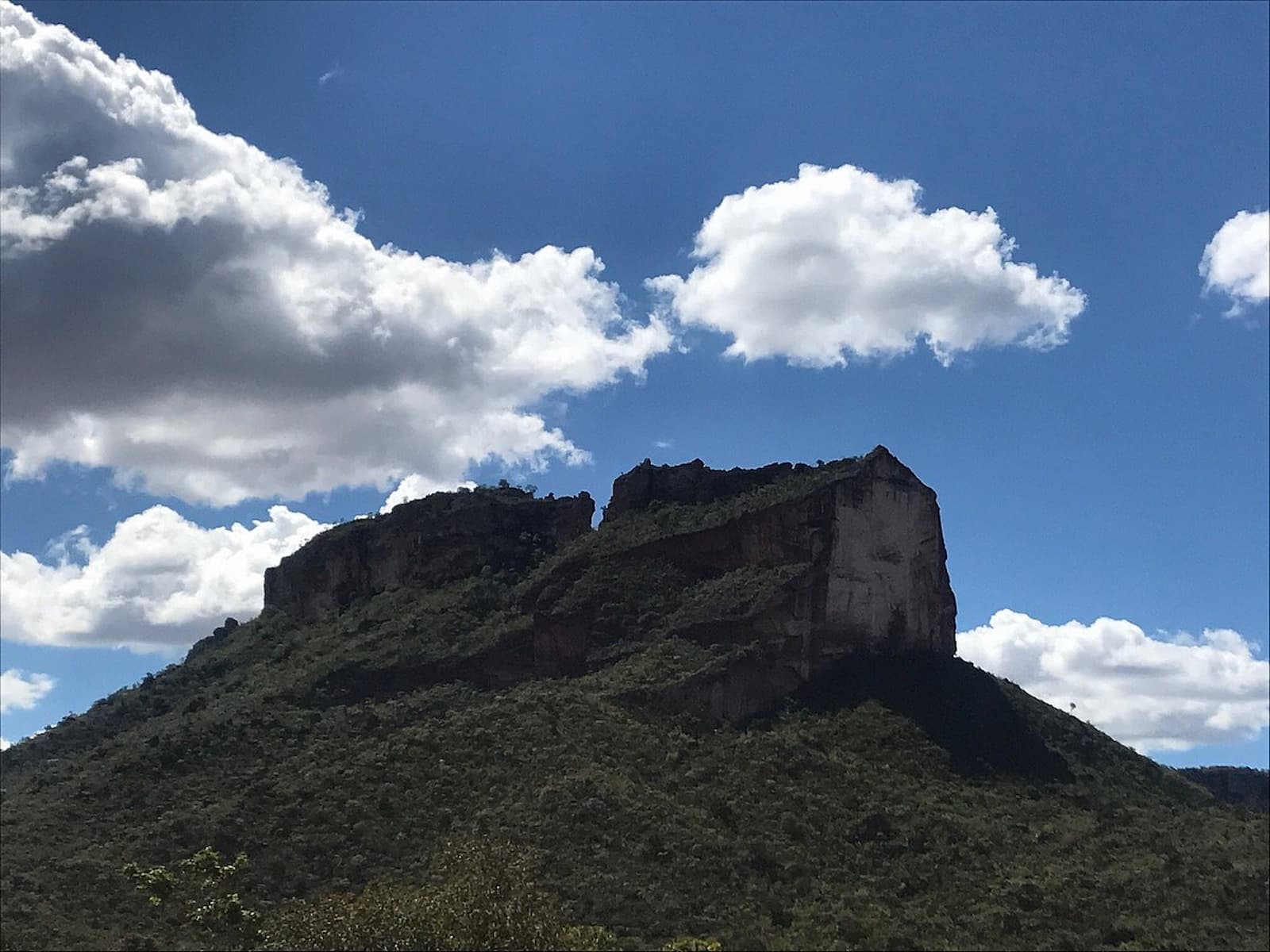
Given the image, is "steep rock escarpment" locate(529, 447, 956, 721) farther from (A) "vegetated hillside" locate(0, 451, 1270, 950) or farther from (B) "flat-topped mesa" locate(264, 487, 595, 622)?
(B) "flat-topped mesa" locate(264, 487, 595, 622)

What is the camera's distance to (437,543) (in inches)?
4058

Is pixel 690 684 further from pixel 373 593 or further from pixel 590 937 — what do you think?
pixel 373 593

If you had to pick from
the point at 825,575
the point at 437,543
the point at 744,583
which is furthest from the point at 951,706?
the point at 437,543

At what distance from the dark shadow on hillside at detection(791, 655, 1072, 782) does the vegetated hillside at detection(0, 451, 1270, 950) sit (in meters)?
0.20

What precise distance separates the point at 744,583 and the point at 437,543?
2934cm

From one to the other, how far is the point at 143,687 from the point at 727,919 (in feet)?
233

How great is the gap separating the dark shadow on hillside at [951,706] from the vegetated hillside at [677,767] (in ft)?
0.67

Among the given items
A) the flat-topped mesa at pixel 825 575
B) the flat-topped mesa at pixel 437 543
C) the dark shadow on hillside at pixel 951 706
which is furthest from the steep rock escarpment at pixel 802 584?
the flat-topped mesa at pixel 437 543

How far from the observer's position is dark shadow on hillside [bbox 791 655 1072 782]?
7650 cm

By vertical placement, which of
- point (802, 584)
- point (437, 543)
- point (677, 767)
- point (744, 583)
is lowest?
point (677, 767)

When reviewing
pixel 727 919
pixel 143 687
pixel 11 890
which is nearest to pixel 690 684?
pixel 727 919

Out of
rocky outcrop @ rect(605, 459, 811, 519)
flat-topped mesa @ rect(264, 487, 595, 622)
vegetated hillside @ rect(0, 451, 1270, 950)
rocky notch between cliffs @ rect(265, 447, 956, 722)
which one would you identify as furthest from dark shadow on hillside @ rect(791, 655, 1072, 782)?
flat-topped mesa @ rect(264, 487, 595, 622)

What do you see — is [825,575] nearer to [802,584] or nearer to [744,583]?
[802,584]

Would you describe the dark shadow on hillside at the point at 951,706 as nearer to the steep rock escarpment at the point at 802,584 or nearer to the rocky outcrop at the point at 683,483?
the steep rock escarpment at the point at 802,584
